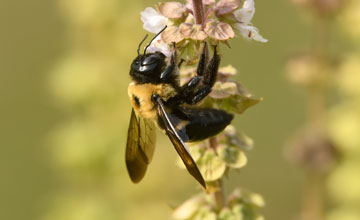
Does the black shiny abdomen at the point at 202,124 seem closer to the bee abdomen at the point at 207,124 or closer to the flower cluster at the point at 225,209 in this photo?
the bee abdomen at the point at 207,124

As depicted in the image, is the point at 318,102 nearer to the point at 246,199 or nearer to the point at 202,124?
the point at 246,199

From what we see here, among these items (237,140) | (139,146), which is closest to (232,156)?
(237,140)

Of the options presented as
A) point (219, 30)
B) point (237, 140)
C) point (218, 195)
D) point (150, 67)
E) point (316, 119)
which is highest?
point (219, 30)

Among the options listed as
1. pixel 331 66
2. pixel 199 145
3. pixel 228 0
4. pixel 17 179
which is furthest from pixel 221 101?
pixel 17 179

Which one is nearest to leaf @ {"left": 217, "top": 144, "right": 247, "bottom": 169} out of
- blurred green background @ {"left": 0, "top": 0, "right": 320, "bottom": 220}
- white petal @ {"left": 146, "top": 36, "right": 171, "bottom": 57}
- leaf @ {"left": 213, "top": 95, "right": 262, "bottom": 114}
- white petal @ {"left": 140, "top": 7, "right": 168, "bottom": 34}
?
leaf @ {"left": 213, "top": 95, "right": 262, "bottom": 114}

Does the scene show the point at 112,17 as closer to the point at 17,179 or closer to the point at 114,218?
the point at 114,218

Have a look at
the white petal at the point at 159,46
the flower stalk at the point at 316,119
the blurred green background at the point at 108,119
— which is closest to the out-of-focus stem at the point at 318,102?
the flower stalk at the point at 316,119

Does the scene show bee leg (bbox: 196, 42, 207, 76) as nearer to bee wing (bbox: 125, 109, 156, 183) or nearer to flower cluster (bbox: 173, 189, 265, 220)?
bee wing (bbox: 125, 109, 156, 183)
